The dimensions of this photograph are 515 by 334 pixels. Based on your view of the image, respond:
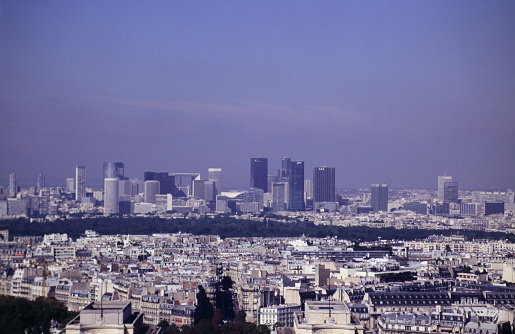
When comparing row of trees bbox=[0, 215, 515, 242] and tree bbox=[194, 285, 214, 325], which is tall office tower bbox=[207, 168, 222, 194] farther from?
tree bbox=[194, 285, 214, 325]

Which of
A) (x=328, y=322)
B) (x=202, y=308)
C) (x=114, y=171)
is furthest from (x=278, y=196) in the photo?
(x=328, y=322)

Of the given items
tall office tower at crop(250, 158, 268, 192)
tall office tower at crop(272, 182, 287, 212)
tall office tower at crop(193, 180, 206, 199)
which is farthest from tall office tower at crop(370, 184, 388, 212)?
tall office tower at crop(193, 180, 206, 199)

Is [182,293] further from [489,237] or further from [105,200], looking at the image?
[105,200]

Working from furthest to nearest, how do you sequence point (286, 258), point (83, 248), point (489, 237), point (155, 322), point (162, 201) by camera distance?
point (162, 201) < point (489, 237) < point (83, 248) < point (286, 258) < point (155, 322)

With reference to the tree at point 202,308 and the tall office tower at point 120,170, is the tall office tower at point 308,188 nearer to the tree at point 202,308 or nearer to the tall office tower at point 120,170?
the tall office tower at point 120,170

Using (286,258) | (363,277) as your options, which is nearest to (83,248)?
(286,258)

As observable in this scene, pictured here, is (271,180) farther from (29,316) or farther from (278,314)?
(29,316)

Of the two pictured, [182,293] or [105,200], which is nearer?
[182,293]

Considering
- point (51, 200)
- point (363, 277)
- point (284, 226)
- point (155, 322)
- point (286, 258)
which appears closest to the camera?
point (155, 322)
